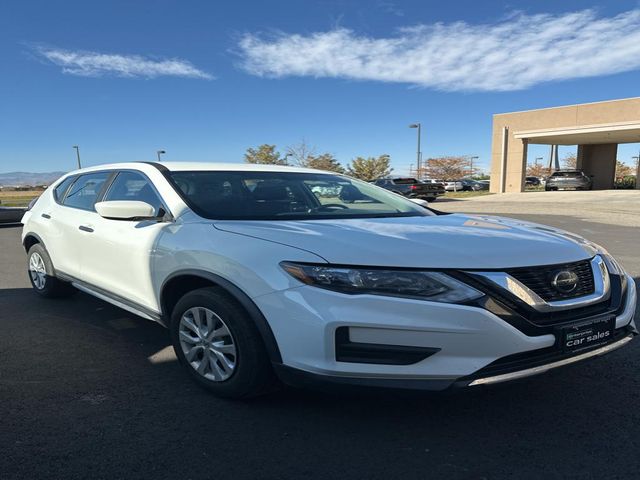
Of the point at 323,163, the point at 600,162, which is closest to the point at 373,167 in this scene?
the point at 323,163

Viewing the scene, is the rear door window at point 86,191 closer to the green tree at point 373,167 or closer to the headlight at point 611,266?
the headlight at point 611,266

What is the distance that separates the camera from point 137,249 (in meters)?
3.40

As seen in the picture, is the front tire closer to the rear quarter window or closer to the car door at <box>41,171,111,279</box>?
the car door at <box>41,171,111,279</box>

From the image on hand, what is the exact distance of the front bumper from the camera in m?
2.23

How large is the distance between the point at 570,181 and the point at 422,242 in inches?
1301

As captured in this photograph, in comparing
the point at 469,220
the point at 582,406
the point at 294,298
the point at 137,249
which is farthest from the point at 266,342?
the point at 582,406

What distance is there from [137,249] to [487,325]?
2.37 metres

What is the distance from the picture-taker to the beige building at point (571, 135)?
27.0 metres

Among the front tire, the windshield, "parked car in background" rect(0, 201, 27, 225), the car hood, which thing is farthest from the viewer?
"parked car in background" rect(0, 201, 27, 225)

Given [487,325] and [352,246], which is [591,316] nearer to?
[487,325]

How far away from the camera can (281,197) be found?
3.66 m

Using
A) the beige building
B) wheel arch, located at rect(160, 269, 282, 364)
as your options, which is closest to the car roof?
wheel arch, located at rect(160, 269, 282, 364)

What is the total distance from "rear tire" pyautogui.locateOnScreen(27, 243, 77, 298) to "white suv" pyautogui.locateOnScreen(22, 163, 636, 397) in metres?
1.78

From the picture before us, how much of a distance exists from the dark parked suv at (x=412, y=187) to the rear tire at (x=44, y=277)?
1826 centimetres
